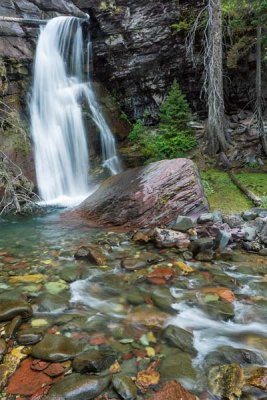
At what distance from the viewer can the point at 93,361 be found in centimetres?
286

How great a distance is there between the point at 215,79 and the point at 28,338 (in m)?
9.93

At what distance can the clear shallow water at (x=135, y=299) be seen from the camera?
333cm

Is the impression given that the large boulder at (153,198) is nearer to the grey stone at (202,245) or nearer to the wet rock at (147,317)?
the grey stone at (202,245)

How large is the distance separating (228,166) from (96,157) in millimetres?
4877

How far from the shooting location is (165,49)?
13234mm

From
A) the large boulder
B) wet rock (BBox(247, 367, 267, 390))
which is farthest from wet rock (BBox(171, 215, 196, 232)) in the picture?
wet rock (BBox(247, 367, 267, 390))

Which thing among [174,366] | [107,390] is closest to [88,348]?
[107,390]

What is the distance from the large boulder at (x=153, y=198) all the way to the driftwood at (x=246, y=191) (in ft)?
4.60

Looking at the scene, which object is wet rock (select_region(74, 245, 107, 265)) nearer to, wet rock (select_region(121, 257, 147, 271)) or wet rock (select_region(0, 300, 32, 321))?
wet rock (select_region(121, 257, 147, 271))

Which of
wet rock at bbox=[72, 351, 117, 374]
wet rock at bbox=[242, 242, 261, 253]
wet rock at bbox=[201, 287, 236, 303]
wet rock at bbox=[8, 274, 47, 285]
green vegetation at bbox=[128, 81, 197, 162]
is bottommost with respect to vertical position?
wet rock at bbox=[201, 287, 236, 303]

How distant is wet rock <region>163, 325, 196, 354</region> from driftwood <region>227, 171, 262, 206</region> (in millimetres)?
4918

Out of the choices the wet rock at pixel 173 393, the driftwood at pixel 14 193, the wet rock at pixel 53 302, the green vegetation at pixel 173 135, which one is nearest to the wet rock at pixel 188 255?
the wet rock at pixel 53 302

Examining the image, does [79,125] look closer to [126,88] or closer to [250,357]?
[126,88]

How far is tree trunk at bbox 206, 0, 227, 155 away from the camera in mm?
10609
